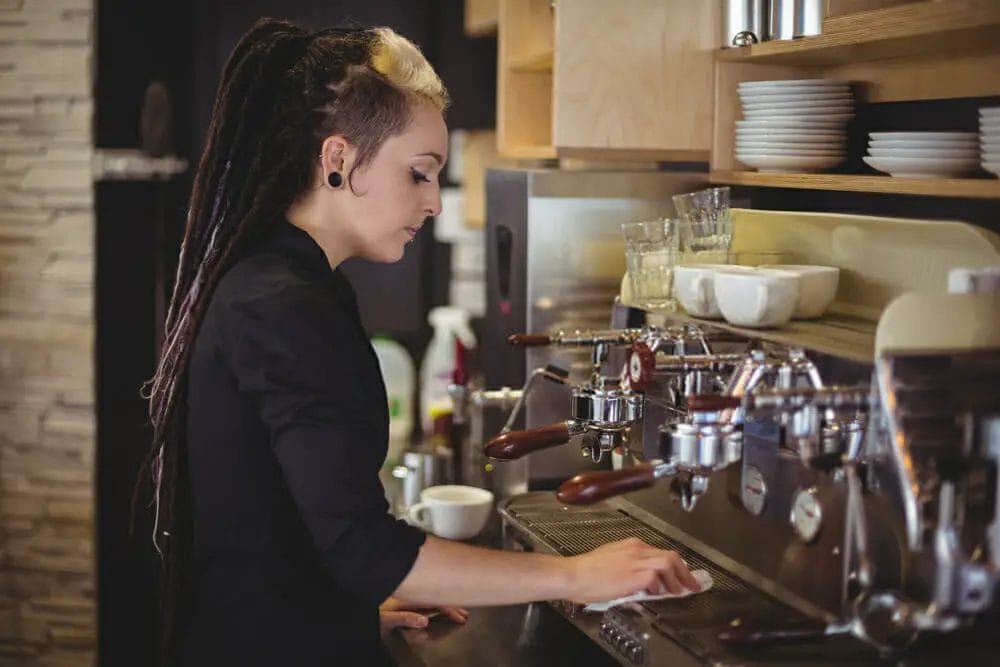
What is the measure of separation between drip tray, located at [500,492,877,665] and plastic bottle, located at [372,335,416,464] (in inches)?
61.3

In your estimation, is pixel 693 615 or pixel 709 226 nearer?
pixel 693 615

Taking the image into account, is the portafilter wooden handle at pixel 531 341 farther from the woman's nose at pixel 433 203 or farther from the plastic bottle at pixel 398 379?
the plastic bottle at pixel 398 379

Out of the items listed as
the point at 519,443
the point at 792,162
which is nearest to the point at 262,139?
the point at 519,443

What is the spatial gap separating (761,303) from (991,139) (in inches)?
12.9

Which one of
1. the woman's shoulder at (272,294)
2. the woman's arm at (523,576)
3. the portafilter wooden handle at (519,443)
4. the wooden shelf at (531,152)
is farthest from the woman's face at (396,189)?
the wooden shelf at (531,152)

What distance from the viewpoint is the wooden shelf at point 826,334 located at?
1.46 metres

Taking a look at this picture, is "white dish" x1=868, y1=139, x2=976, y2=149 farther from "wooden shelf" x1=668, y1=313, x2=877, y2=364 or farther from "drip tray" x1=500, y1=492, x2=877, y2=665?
"drip tray" x1=500, y1=492, x2=877, y2=665

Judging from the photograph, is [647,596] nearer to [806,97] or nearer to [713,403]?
[713,403]

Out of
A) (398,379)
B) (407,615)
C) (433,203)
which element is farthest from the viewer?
(398,379)

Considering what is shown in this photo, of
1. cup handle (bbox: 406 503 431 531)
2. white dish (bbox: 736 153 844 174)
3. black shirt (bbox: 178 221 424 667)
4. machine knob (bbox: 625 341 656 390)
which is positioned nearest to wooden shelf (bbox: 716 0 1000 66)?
white dish (bbox: 736 153 844 174)

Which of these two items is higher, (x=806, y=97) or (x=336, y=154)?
(x=806, y=97)

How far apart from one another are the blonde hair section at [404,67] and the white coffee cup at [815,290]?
511mm

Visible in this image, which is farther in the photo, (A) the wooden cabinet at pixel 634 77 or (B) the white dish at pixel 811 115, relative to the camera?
(A) the wooden cabinet at pixel 634 77

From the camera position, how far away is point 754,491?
1.62 m
